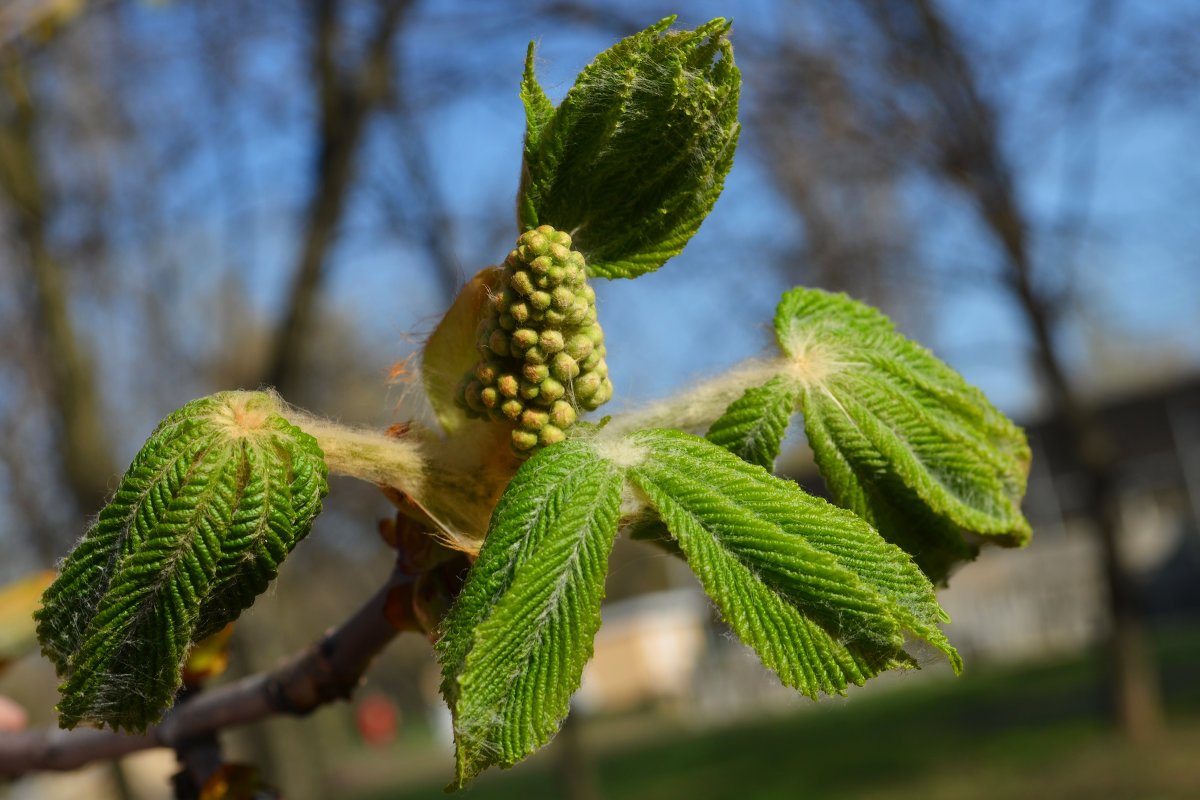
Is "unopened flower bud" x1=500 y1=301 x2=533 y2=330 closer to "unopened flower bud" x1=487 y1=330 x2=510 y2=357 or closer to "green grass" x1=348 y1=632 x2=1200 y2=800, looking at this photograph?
"unopened flower bud" x1=487 y1=330 x2=510 y2=357

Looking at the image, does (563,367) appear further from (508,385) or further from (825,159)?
(825,159)

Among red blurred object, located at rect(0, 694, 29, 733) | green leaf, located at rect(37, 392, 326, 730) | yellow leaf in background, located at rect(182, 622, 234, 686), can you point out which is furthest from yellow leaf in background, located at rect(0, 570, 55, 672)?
green leaf, located at rect(37, 392, 326, 730)

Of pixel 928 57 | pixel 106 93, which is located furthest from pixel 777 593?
pixel 106 93

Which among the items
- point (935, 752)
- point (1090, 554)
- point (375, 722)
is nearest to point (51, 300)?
point (935, 752)

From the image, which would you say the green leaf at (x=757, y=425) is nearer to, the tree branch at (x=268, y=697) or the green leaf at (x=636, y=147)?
the green leaf at (x=636, y=147)

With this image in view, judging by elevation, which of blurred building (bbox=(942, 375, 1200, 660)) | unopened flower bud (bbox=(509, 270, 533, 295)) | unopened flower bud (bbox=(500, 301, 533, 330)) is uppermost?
unopened flower bud (bbox=(509, 270, 533, 295))
